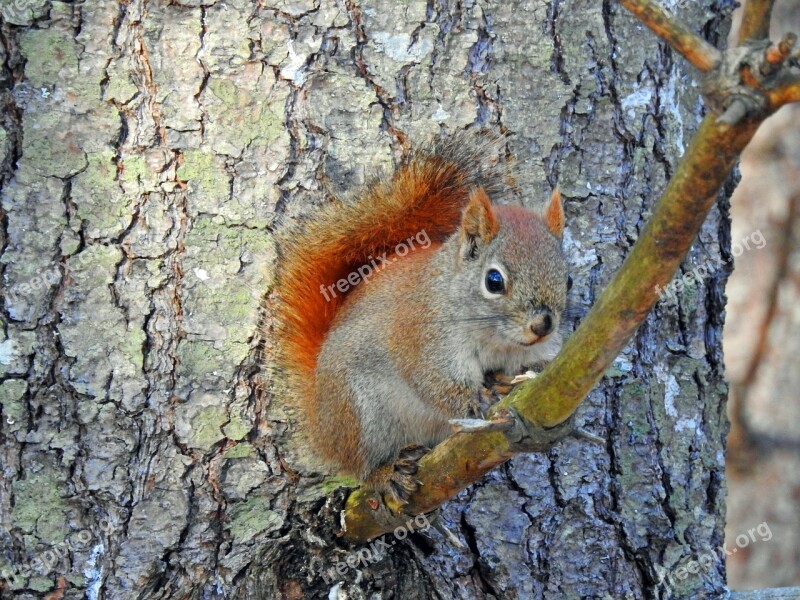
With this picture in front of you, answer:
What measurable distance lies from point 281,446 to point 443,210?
21.2 inches

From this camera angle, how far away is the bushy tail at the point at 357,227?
1587mm

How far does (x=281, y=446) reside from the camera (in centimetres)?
156

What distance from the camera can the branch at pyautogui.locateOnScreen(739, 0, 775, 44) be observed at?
854 millimetres

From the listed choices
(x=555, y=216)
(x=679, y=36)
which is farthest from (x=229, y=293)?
(x=679, y=36)

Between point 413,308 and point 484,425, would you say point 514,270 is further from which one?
point 484,425

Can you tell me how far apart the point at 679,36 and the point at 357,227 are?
841 mm

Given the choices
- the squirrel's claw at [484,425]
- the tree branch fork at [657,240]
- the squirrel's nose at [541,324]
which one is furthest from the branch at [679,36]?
the squirrel's nose at [541,324]

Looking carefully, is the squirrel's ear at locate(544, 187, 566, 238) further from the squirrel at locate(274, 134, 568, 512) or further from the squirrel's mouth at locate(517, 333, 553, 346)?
the squirrel's mouth at locate(517, 333, 553, 346)

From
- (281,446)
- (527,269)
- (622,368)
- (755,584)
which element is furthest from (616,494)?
(755,584)

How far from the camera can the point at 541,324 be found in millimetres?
1454

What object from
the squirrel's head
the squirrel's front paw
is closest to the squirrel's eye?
the squirrel's head

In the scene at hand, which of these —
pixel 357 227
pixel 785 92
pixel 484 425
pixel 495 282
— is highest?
pixel 357 227

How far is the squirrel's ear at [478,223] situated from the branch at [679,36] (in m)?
0.72

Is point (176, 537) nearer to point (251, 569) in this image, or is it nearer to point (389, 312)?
point (251, 569)
